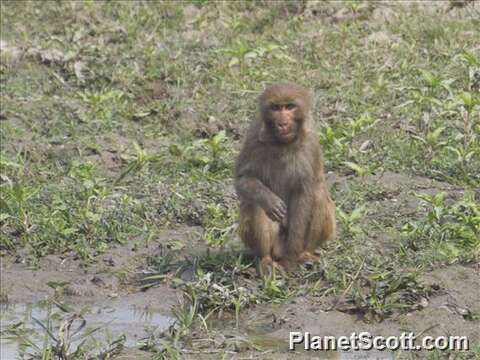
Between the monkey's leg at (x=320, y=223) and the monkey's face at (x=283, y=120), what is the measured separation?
18.8 inches

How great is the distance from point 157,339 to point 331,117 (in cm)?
447

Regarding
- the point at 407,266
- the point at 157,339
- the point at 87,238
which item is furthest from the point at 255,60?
the point at 157,339

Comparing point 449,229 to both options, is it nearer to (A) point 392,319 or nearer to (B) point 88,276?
(A) point 392,319

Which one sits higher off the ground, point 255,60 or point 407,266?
point 255,60

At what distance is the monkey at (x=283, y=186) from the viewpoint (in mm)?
9305

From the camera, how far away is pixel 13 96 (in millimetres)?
13359

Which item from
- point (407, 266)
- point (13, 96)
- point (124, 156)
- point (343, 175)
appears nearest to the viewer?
point (407, 266)

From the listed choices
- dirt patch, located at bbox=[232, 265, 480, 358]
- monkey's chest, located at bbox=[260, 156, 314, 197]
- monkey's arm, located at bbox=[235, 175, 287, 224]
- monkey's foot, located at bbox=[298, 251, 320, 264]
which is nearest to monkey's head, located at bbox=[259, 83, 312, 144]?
monkey's chest, located at bbox=[260, 156, 314, 197]

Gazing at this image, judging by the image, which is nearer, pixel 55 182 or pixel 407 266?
pixel 407 266

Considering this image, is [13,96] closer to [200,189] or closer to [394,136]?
[200,189]

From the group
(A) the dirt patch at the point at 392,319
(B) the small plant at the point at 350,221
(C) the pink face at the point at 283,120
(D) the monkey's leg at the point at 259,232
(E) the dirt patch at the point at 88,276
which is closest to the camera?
(A) the dirt patch at the point at 392,319

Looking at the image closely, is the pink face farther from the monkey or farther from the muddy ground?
the muddy ground

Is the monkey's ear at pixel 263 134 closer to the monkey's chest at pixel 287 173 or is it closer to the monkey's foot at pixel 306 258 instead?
the monkey's chest at pixel 287 173

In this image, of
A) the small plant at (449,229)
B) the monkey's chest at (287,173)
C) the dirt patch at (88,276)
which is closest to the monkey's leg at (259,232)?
the monkey's chest at (287,173)
